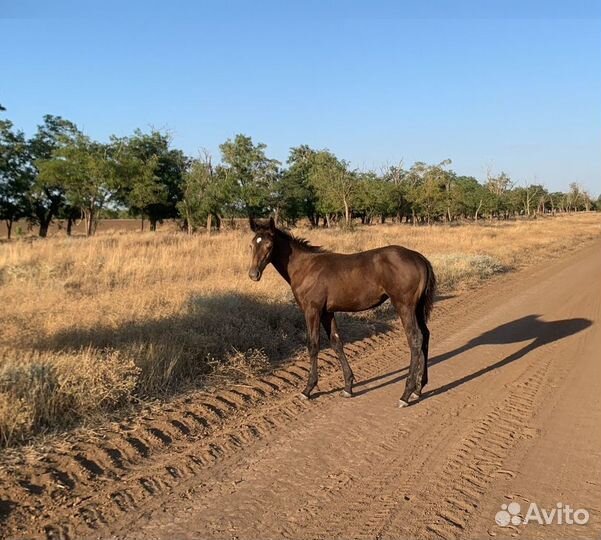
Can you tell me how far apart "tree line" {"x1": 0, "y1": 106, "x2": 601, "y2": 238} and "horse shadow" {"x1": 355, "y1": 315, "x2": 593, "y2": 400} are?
103ft

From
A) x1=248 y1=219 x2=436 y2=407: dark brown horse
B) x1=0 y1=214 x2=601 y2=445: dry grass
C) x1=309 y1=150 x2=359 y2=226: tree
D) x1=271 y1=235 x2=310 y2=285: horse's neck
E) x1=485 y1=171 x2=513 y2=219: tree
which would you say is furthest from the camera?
x1=485 y1=171 x2=513 y2=219: tree

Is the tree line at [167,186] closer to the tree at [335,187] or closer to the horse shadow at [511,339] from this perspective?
the tree at [335,187]

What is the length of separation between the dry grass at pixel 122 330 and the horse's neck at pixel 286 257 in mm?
1447

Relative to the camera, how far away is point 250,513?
3.56 m

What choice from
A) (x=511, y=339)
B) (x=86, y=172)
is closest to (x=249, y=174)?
(x=86, y=172)

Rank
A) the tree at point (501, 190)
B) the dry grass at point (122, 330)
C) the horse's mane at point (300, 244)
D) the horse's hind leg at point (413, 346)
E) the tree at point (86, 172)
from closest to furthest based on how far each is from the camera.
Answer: the dry grass at point (122, 330), the horse's hind leg at point (413, 346), the horse's mane at point (300, 244), the tree at point (86, 172), the tree at point (501, 190)

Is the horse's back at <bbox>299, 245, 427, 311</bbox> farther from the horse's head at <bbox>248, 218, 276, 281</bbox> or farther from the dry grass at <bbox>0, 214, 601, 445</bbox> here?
the dry grass at <bbox>0, 214, 601, 445</bbox>

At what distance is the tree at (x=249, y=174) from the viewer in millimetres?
46500

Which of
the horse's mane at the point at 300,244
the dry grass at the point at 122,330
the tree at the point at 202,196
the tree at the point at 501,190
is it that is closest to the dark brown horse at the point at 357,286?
the horse's mane at the point at 300,244

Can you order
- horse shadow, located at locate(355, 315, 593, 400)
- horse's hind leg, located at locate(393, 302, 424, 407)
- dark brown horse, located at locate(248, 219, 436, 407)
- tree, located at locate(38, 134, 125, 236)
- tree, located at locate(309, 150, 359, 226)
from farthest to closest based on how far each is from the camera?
tree, located at locate(309, 150, 359, 226) < tree, located at locate(38, 134, 125, 236) < horse shadow, located at locate(355, 315, 593, 400) < dark brown horse, located at locate(248, 219, 436, 407) < horse's hind leg, located at locate(393, 302, 424, 407)

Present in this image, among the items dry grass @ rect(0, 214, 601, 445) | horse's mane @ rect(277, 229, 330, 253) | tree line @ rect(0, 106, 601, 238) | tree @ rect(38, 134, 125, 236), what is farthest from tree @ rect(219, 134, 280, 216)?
horse's mane @ rect(277, 229, 330, 253)

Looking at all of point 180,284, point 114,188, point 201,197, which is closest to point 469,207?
point 201,197

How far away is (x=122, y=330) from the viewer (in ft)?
24.3

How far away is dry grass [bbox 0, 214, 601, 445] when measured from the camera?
5.17 meters
